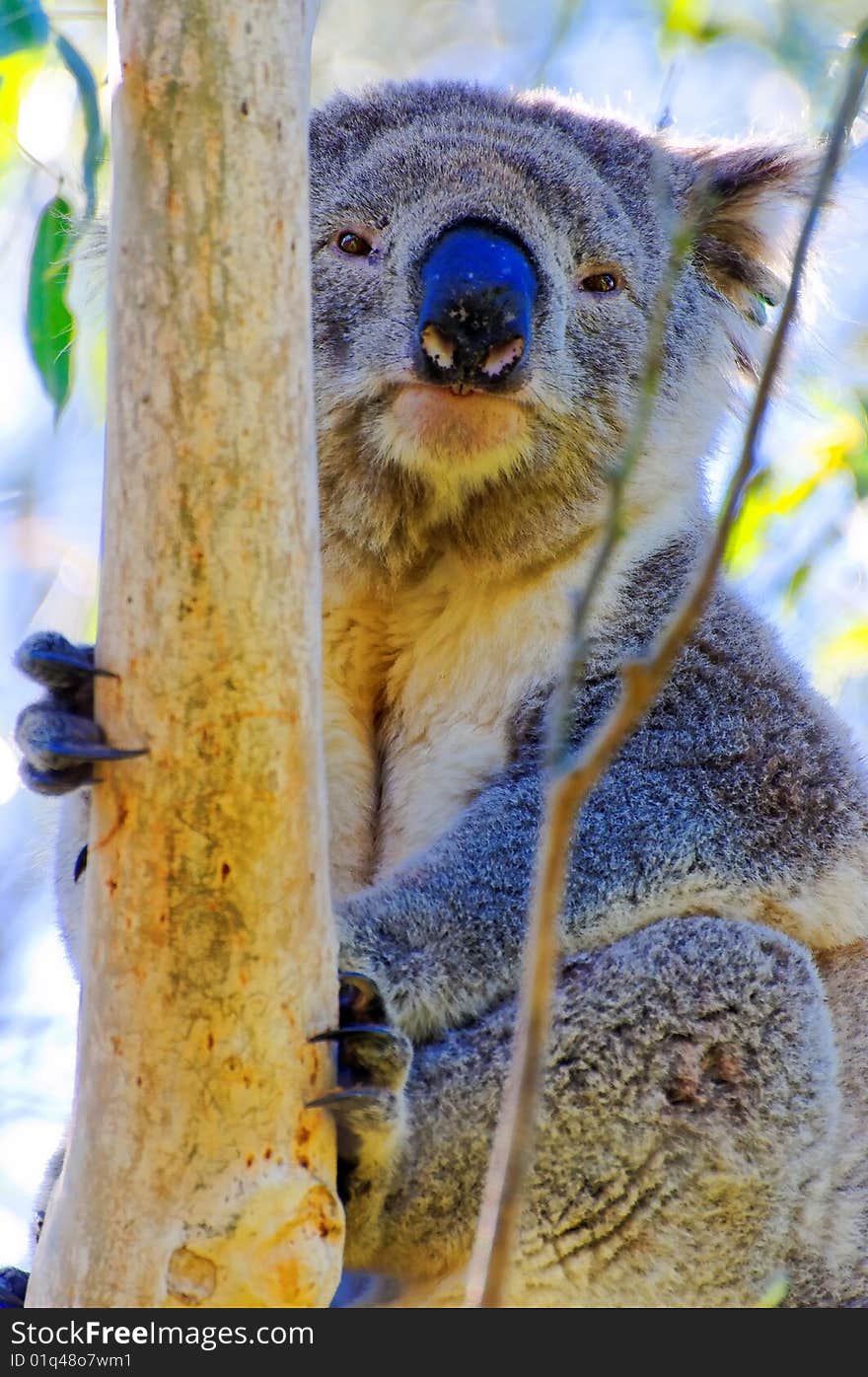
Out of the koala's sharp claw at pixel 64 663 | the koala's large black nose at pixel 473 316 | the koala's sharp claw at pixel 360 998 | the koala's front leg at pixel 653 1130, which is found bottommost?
the koala's front leg at pixel 653 1130

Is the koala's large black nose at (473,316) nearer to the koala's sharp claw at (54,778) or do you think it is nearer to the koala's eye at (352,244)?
the koala's eye at (352,244)

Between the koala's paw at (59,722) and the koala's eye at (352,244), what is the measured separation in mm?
1190

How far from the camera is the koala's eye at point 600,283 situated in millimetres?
2816

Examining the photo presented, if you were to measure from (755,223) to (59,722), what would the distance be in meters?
2.08

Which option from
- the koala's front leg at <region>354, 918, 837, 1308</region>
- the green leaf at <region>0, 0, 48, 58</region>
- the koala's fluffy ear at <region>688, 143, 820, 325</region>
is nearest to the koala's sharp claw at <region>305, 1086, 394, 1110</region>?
the koala's front leg at <region>354, 918, 837, 1308</region>

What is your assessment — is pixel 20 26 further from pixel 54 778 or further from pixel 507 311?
pixel 54 778

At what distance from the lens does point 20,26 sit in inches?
120

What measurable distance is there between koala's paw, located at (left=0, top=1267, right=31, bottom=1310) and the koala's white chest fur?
0.78 metres

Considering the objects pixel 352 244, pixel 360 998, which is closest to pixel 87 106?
pixel 352 244

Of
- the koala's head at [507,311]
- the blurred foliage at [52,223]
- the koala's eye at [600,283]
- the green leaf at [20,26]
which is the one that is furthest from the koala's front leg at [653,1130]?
the green leaf at [20,26]

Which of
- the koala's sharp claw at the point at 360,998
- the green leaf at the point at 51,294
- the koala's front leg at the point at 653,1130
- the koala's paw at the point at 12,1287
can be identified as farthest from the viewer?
the green leaf at the point at 51,294

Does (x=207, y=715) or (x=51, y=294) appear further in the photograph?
(x=51, y=294)

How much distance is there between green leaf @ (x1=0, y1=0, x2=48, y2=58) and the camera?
3.03m

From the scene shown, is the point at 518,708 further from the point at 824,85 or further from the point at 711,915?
the point at 824,85
